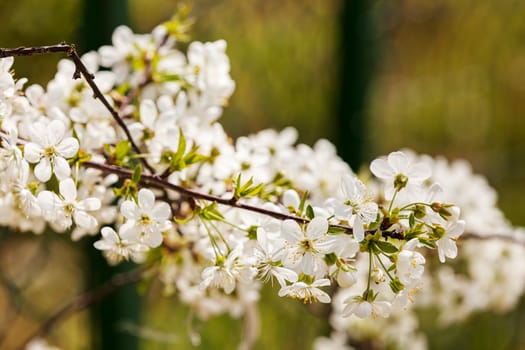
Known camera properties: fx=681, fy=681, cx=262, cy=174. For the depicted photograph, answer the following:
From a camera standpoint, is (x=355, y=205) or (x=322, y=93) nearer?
(x=355, y=205)

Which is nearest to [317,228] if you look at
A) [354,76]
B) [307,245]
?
[307,245]

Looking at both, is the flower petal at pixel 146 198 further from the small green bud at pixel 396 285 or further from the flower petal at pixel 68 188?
the small green bud at pixel 396 285

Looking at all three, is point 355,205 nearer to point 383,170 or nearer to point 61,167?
point 383,170

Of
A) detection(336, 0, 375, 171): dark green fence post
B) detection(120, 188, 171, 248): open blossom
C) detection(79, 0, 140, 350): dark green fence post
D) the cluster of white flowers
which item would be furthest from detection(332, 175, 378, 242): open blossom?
detection(336, 0, 375, 171): dark green fence post

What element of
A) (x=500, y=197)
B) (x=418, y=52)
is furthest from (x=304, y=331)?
(x=418, y=52)

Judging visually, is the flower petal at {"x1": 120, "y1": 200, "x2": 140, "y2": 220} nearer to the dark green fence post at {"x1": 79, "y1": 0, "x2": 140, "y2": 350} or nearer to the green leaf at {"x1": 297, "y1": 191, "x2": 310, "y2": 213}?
the green leaf at {"x1": 297, "y1": 191, "x2": 310, "y2": 213}

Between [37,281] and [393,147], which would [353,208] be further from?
[393,147]
